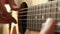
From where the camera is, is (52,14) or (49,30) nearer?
(49,30)

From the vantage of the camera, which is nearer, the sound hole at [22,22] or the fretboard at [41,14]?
the fretboard at [41,14]

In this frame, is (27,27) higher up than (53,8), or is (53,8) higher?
(53,8)

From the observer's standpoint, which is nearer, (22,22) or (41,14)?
(41,14)

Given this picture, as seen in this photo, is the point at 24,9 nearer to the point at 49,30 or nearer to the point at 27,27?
the point at 27,27

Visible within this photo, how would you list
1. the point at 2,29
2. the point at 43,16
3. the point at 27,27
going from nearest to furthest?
the point at 43,16 < the point at 27,27 < the point at 2,29

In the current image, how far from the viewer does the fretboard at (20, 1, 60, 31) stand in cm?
68

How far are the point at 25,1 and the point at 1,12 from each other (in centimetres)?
33

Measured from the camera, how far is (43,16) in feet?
2.63

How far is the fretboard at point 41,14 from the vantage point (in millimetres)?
681

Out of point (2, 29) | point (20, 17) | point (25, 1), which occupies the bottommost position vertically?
point (2, 29)

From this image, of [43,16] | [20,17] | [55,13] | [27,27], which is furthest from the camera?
[20,17]

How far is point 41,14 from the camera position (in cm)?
84

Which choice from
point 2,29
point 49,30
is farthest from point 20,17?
point 49,30

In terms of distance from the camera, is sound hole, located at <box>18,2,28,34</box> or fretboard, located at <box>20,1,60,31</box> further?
sound hole, located at <box>18,2,28,34</box>
